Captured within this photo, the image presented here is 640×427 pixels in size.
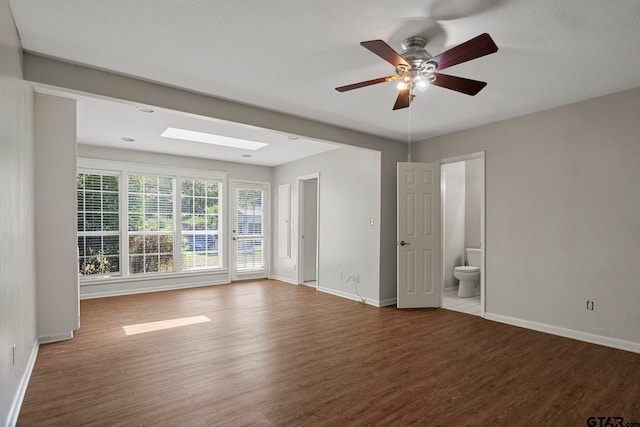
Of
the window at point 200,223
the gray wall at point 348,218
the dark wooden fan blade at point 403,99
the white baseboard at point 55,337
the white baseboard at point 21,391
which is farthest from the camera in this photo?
the window at point 200,223

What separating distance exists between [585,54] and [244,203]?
595cm

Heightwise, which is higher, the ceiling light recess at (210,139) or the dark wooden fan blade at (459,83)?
the ceiling light recess at (210,139)

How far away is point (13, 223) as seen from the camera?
7.16 feet

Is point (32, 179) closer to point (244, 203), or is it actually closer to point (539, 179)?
point (244, 203)

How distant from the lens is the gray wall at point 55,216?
3.42 m

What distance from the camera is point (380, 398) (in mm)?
2367

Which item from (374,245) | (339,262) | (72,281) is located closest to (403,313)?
(374,245)

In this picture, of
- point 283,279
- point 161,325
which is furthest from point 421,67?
point 283,279

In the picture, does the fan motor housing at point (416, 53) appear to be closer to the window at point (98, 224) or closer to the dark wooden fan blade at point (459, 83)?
the dark wooden fan blade at point (459, 83)

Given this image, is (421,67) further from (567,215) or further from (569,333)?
(569,333)

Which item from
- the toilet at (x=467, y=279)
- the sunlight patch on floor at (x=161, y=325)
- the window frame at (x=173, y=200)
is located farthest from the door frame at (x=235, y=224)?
the toilet at (x=467, y=279)

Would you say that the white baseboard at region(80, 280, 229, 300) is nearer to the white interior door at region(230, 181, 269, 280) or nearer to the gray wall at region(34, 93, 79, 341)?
the white interior door at region(230, 181, 269, 280)

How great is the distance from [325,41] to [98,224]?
16.7 feet

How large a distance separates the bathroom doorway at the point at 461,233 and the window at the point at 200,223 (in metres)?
4.33
